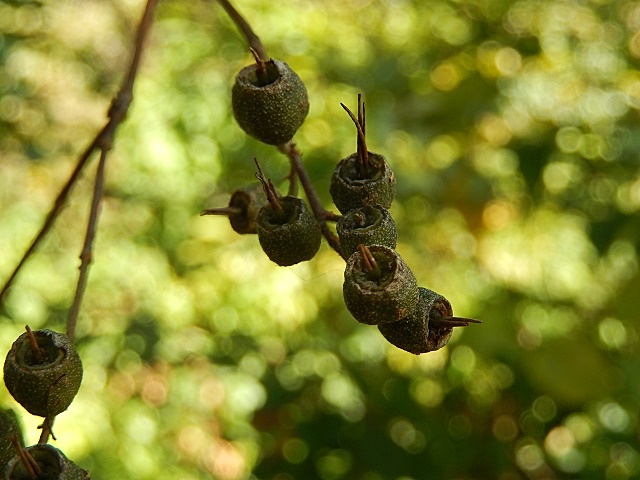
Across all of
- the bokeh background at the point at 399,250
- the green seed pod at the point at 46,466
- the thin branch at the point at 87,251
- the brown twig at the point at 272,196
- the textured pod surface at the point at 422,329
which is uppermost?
the brown twig at the point at 272,196

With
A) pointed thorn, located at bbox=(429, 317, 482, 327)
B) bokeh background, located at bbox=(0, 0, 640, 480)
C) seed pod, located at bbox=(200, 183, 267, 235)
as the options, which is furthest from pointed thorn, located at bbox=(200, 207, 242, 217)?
bokeh background, located at bbox=(0, 0, 640, 480)

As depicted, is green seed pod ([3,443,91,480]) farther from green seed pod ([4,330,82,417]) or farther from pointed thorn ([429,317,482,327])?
pointed thorn ([429,317,482,327])

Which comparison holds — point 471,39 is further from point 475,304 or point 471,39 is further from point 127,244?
point 127,244

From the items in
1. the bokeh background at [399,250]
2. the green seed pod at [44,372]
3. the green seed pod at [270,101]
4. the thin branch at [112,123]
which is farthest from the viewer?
the bokeh background at [399,250]

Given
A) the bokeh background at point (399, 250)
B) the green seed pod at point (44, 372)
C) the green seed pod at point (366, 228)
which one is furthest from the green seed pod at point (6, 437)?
the bokeh background at point (399, 250)

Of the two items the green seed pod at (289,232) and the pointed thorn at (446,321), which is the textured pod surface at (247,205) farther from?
the pointed thorn at (446,321)

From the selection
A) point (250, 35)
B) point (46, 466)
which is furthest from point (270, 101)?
point (46, 466)

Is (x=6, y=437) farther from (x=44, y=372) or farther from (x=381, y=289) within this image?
(x=381, y=289)
